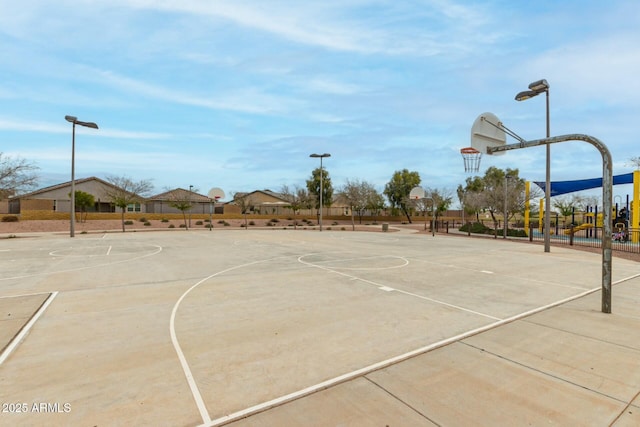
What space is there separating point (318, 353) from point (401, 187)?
5326 cm

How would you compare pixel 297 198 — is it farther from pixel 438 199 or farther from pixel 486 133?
pixel 486 133

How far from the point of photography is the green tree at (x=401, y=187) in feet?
181

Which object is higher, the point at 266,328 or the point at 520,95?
the point at 520,95

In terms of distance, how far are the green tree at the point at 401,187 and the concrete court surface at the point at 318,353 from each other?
47073 millimetres

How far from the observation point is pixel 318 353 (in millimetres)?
4312

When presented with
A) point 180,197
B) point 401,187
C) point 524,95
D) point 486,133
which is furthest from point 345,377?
point 401,187

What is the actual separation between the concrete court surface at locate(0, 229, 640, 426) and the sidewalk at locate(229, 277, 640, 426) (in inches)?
0.7

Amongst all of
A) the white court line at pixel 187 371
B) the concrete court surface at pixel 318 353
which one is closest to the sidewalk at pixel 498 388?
the concrete court surface at pixel 318 353

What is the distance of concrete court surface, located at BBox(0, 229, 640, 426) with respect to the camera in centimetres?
308

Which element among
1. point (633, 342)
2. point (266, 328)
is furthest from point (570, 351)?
point (266, 328)

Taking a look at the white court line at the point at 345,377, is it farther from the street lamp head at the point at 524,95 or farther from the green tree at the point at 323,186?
the green tree at the point at 323,186

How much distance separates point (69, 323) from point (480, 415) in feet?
19.8

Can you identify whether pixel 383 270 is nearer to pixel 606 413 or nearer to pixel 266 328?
pixel 266 328

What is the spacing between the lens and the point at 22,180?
2161cm
